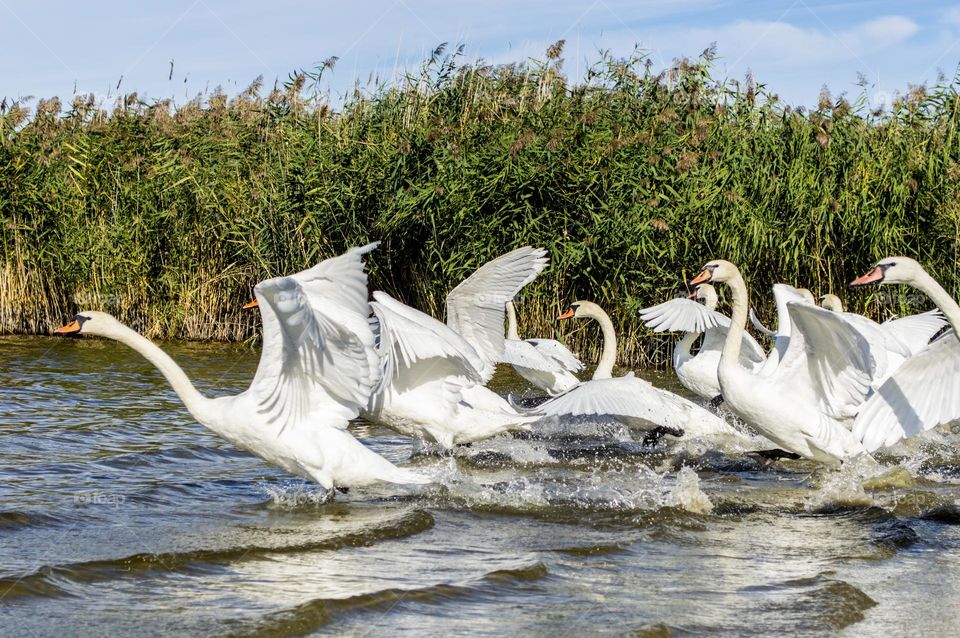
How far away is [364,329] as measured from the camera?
6293 millimetres

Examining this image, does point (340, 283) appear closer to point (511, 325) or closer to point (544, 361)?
point (544, 361)

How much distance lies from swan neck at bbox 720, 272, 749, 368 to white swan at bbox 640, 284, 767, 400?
133 cm

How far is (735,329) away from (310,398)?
3.07 meters

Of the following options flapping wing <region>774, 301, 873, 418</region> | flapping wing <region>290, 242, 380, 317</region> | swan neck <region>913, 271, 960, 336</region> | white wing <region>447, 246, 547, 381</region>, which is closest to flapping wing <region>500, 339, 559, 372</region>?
white wing <region>447, 246, 547, 381</region>

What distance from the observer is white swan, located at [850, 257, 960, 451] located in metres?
6.70

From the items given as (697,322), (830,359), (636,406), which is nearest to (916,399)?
(830,359)

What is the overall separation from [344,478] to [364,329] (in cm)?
89

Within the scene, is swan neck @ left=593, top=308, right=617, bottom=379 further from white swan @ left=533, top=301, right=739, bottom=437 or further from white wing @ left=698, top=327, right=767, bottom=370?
white swan @ left=533, top=301, right=739, bottom=437

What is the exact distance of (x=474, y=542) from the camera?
575 centimetres

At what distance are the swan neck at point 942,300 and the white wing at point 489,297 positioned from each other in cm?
292

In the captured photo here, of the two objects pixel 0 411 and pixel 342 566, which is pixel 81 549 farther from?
pixel 0 411

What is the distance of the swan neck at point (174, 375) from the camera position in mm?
6223

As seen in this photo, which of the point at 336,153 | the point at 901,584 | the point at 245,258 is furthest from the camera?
the point at 245,258

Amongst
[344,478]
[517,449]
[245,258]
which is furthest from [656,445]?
[245,258]
